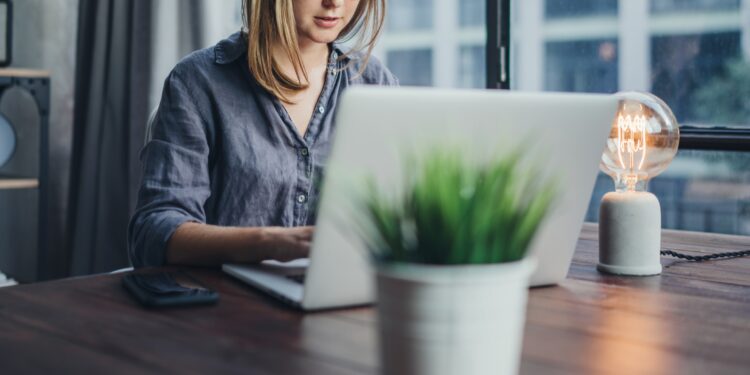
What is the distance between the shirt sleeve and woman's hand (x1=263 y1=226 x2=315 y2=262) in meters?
0.21

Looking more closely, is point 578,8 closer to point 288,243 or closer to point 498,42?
point 498,42

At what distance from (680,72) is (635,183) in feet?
3.99

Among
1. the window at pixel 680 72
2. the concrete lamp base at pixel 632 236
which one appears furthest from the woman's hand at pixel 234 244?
the window at pixel 680 72

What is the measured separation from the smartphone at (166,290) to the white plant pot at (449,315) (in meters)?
0.39

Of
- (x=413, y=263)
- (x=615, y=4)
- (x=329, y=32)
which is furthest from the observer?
(x=615, y=4)

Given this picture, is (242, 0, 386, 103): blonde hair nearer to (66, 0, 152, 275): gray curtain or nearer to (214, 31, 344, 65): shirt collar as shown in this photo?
(214, 31, 344, 65): shirt collar

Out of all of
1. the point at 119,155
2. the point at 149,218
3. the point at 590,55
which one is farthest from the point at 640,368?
the point at 119,155

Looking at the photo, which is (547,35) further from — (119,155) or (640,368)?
(640,368)

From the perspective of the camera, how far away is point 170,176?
1.25 meters

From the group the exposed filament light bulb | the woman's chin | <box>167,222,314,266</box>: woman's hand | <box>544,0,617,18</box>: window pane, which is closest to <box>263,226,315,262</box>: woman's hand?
<box>167,222,314,266</box>: woman's hand

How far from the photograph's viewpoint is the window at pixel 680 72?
2107 millimetres

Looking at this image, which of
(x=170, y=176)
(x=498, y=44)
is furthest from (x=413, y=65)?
(x=170, y=176)

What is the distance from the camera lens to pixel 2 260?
10.2 feet

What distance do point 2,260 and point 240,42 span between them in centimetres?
211
